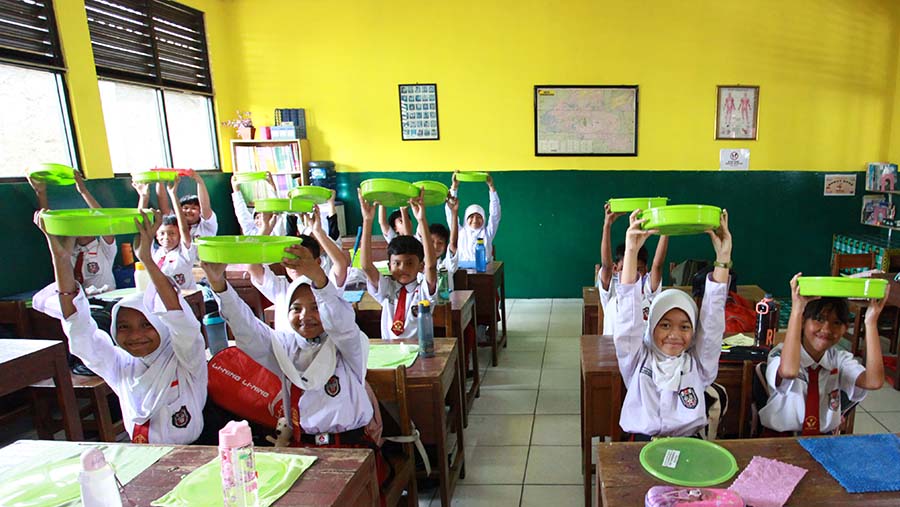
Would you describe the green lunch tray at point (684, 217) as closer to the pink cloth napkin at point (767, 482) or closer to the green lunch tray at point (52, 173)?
the pink cloth napkin at point (767, 482)

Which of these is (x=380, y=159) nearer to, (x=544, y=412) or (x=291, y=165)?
(x=291, y=165)

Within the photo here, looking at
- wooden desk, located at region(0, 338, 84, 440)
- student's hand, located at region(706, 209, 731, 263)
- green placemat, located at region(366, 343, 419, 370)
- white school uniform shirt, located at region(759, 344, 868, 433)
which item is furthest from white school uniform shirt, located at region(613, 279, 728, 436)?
wooden desk, located at region(0, 338, 84, 440)

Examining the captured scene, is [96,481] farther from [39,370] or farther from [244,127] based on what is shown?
[244,127]

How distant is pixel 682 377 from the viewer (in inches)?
68.1

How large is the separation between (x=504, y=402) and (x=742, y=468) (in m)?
2.08

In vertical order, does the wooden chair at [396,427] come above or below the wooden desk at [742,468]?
below

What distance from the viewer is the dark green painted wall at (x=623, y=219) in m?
5.11

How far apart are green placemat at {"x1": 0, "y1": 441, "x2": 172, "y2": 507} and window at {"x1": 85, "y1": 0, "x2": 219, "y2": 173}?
3.57 metres

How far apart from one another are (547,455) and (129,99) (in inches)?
175

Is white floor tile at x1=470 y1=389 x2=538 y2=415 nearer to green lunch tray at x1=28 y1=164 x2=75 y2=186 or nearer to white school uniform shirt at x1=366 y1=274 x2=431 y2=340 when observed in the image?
white school uniform shirt at x1=366 y1=274 x2=431 y2=340

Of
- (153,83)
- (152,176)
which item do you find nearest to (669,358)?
(152,176)

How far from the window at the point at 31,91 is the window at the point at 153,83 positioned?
0.39 m

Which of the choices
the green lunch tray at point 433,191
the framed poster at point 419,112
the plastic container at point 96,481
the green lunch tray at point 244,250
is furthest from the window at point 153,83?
the plastic container at point 96,481

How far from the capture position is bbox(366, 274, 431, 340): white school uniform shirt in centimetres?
265
